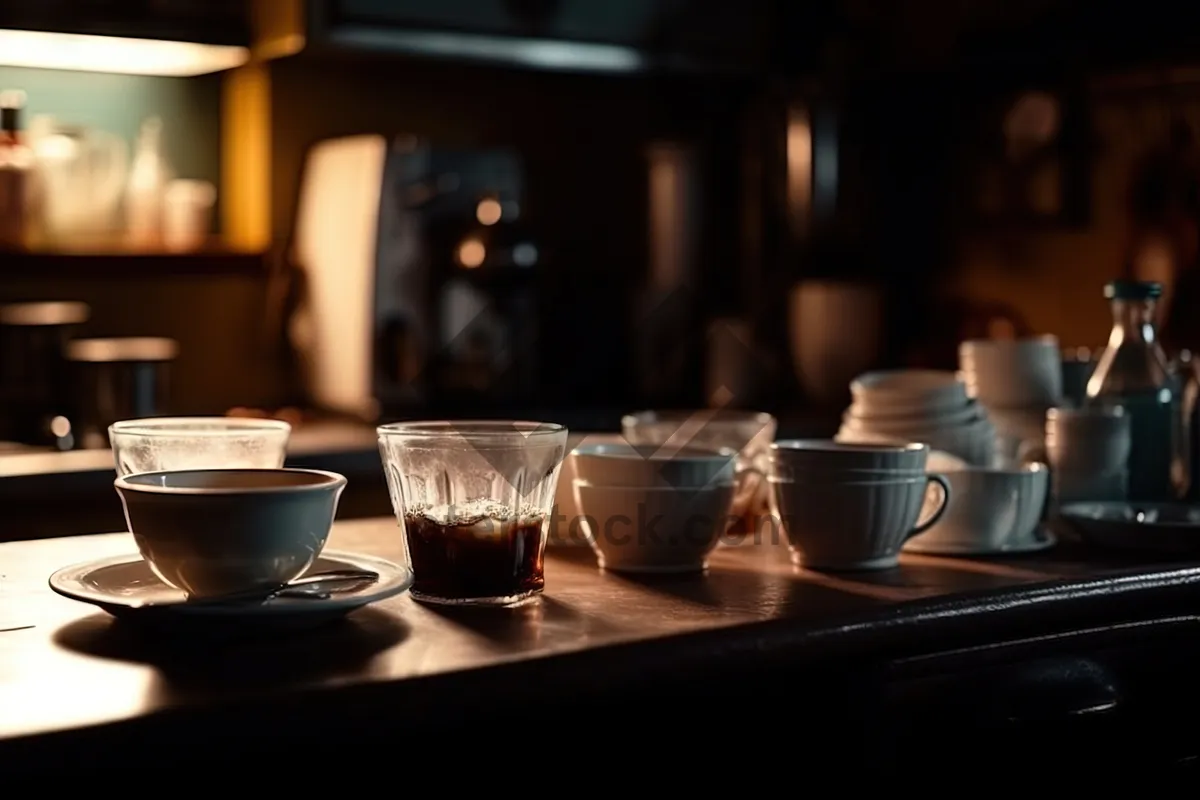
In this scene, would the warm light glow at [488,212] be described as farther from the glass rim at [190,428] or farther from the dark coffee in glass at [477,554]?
the dark coffee in glass at [477,554]

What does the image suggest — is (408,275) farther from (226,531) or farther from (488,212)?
(226,531)

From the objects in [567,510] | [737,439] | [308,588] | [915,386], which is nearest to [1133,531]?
[915,386]

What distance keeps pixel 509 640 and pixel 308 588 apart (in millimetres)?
165

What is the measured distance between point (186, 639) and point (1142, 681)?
2.64ft

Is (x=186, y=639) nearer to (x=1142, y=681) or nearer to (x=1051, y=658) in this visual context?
(x=1051, y=658)

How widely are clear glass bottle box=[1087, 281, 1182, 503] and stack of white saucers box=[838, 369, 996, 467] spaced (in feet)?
0.66

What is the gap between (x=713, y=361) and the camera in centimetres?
368

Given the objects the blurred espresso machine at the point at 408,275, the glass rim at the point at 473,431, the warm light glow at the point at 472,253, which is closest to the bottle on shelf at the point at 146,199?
the blurred espresso machine at the point at 408,275

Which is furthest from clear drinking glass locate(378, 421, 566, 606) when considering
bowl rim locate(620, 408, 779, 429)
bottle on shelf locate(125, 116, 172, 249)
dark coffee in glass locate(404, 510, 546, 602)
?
bottle on shelf locate(125, 116, 172, 249)

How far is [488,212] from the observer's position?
3.12 m

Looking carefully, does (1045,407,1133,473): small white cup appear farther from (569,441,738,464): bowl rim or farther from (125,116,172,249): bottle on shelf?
(125,116,172,249): bottle on shelf

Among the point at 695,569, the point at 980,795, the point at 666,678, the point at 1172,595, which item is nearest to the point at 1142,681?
the point at 1172,595

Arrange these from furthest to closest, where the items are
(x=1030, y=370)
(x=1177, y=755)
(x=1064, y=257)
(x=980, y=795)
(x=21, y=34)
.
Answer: (x=1064, y=257) < (x=21, y=34) < (x=1030, y=370) < (x=1177, y=755) < (x=980, y=795)

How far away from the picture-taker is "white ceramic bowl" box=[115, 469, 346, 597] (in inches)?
40.6
